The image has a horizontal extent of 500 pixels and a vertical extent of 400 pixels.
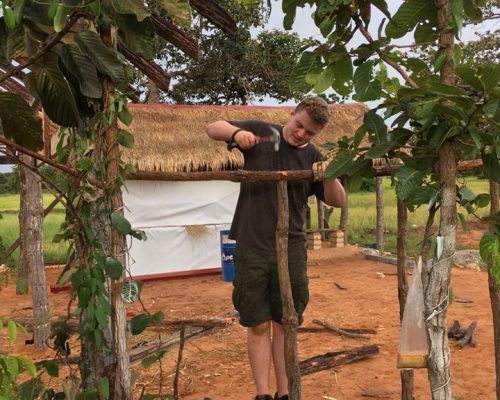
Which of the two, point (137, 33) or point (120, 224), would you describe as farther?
point (120, 224)

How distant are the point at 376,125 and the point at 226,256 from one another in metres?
7.87

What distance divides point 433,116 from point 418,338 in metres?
0.68

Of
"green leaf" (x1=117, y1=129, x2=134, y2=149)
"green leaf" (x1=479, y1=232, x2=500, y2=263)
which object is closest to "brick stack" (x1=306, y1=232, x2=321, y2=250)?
"green leaf" (x1=117, y1=129, x2=134, y2=149)

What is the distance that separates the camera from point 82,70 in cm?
171

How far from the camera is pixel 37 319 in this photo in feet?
17.9

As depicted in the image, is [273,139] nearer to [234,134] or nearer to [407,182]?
[234,134]

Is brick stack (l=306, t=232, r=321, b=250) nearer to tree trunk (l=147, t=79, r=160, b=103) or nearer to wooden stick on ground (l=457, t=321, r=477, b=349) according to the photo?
wooden stick on ground (l=457, t=321, r=477, b=349)

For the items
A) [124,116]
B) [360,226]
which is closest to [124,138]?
[124,116]

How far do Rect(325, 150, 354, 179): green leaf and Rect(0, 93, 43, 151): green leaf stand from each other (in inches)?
37.8

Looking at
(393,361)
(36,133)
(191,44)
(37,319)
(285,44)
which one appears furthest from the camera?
(285,44)

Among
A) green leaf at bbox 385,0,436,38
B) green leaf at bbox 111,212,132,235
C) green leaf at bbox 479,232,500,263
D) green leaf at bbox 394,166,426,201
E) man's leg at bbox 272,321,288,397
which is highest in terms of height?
green leaf at bbox 385,0,436,38

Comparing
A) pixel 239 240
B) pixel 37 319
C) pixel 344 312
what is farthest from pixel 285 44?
pixel 239 240

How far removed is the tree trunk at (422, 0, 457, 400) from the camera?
1604 mm

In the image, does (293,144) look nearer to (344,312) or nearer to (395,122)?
(395,122)
